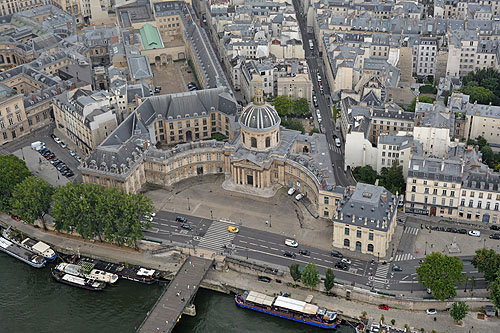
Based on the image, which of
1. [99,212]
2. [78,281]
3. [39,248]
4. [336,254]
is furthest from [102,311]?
[336,254]

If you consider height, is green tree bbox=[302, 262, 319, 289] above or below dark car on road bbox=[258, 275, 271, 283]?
above

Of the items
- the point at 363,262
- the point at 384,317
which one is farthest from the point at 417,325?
the point at 363,262

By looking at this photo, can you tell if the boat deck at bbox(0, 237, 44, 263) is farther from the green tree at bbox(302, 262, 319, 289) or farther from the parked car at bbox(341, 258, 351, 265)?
the parked car at bbox(341, 258, 351, 265)

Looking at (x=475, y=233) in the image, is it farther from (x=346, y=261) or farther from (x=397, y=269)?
(x=346, y=261)

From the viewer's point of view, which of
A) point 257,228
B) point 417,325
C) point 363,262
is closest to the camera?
point 417,325

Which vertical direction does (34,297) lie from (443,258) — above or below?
below

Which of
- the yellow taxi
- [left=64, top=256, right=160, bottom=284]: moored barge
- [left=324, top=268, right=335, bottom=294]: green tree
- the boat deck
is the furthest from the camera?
the yellow taxi

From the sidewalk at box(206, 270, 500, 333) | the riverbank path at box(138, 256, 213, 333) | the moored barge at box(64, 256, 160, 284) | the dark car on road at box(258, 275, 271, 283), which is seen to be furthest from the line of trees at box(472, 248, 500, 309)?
the moored barge at box(64, 256, 160, 284)

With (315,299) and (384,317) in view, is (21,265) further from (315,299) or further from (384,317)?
(384,317)
